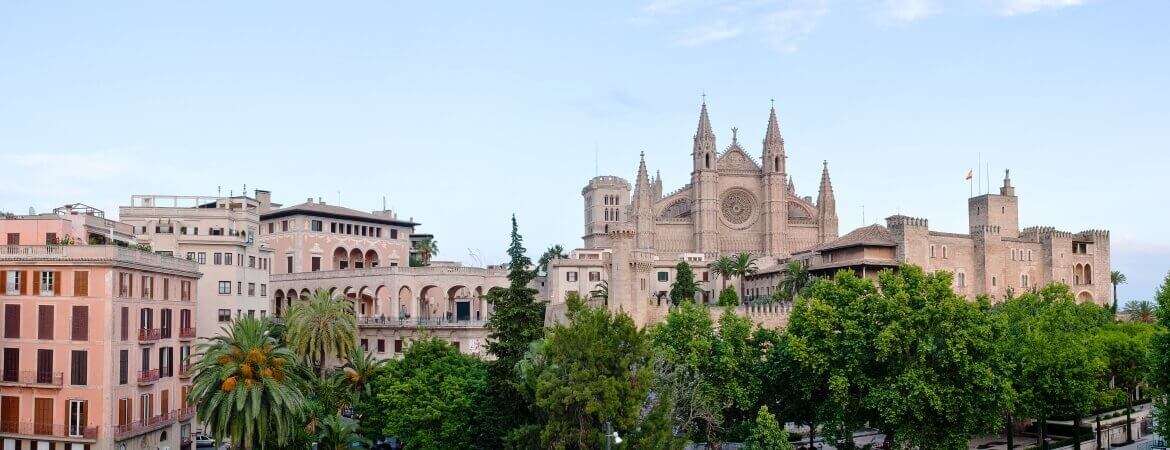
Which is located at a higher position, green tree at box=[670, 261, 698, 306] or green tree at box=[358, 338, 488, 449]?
green tree at box=[670, 261, 698, 306]

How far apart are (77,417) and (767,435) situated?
93.7 feet

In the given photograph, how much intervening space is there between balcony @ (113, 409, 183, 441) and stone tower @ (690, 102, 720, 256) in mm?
70173

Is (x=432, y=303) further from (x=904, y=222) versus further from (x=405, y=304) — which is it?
(x=904, y=222)

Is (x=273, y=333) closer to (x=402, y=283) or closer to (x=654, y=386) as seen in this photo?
(x=402, y=283)

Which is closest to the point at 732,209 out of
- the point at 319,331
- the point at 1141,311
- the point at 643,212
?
the point at 643,212

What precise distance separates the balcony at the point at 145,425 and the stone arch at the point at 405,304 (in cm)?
2603

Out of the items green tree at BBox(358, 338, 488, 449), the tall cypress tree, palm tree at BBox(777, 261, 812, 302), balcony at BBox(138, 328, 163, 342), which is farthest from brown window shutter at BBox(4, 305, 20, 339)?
palm tree at BBox(777, 261, 812, 302)

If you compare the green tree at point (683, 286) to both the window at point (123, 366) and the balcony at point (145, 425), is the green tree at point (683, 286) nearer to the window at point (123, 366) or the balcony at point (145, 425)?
the balcony at point (145, 425)

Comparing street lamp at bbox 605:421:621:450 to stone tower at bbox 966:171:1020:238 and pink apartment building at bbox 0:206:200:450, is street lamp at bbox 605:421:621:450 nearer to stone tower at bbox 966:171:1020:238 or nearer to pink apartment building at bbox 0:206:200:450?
pink apartment building at bbox 0:206:200:450

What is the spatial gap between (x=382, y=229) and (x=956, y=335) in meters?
54.9

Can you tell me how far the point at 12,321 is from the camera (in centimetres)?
4512

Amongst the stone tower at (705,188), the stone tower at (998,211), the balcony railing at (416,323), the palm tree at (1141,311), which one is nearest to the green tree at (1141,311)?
the palm tree at (1141,311)

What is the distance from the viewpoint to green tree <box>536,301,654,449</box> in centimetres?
3919

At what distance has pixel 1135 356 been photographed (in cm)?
5769
